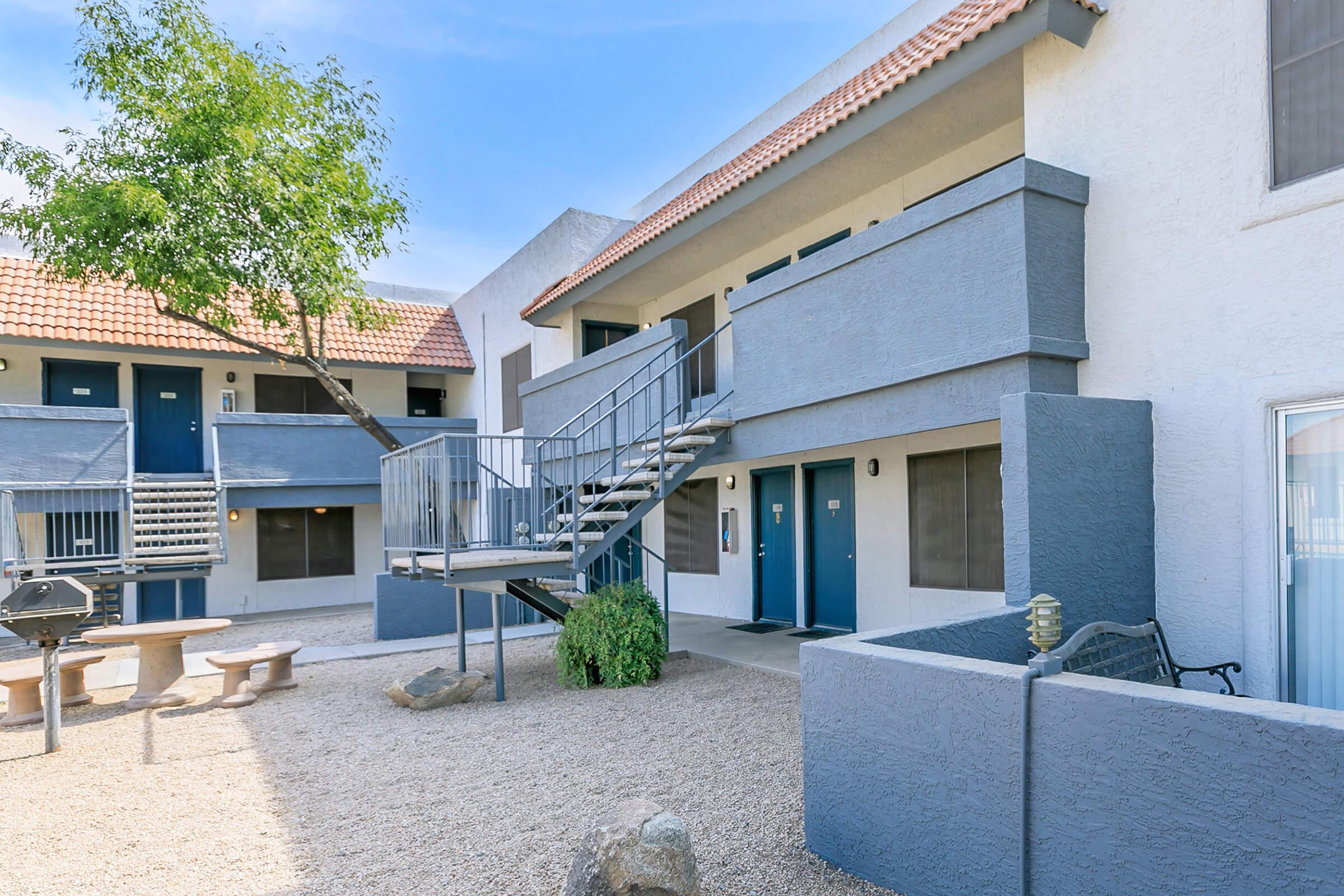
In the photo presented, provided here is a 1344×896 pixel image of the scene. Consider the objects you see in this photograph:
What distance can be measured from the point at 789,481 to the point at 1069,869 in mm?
8478

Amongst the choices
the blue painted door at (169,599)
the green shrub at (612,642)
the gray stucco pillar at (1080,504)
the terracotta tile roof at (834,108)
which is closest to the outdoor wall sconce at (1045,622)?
the gray stucco pillar at (1080,504)

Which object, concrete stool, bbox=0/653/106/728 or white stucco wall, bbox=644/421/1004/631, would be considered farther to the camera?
white stucco wall, bbox=644/421/1004/631

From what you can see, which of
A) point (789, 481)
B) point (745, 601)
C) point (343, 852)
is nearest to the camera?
point (343, 852)

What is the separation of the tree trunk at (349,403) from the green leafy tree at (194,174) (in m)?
1.12

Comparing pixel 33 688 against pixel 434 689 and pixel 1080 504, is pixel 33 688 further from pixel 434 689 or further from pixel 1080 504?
pixel 1080 504

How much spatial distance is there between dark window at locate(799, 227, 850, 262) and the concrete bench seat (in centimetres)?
757

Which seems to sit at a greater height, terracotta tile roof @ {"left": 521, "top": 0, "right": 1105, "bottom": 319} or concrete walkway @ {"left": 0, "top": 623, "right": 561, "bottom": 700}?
terracotta tile roof @ {"left": 521, "top": 0, "right": 1105, "bottom": 319}

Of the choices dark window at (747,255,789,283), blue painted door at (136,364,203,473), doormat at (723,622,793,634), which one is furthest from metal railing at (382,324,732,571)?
blue painted door at (136,364,203,473)

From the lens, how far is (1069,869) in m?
3.00

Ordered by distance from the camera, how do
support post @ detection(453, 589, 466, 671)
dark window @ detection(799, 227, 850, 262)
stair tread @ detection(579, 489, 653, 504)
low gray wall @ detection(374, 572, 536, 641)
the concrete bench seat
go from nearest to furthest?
the concrete bench seat < stair tread @ detection(579, 489, 653, 504) < support post @ detection(453, 589, 466, 671) < dark window @ detection(799, 227, 850, 262) < low gray wall @ detection(374, 572, 536, 641)

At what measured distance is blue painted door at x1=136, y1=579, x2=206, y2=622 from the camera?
1522cm

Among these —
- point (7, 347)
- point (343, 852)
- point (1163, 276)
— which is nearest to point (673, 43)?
point (1163, 276)

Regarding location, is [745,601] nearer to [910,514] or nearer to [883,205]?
[910,514]

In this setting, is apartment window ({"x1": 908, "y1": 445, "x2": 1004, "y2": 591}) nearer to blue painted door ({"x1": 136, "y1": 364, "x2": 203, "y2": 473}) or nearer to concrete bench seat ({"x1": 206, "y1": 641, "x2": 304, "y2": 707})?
concrete bench seat ({"x1": 206, "y1": 641, "x2": 304, "y2": 707})
